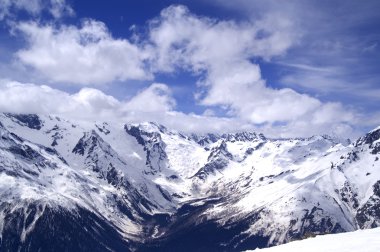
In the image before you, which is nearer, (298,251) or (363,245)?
(363,245)

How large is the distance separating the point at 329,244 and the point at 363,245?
228 inches

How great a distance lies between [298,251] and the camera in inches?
1996

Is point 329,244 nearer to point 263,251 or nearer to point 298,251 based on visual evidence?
point 298,251

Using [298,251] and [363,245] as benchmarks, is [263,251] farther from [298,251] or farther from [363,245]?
[363,245]

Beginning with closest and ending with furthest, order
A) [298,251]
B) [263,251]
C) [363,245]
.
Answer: [363,245], [298,251], [263,251]

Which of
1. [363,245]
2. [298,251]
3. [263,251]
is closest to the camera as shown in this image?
[363,245]

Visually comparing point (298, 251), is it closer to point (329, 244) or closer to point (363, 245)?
point (329, 244)

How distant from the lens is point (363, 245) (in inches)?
1811

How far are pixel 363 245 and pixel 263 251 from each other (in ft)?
52.0

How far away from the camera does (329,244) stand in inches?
2023

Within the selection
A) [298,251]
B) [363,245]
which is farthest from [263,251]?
[363,245]

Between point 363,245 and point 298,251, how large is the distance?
730cm

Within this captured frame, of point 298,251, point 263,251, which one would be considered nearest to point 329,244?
point 298,251

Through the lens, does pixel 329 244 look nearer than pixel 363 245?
No
